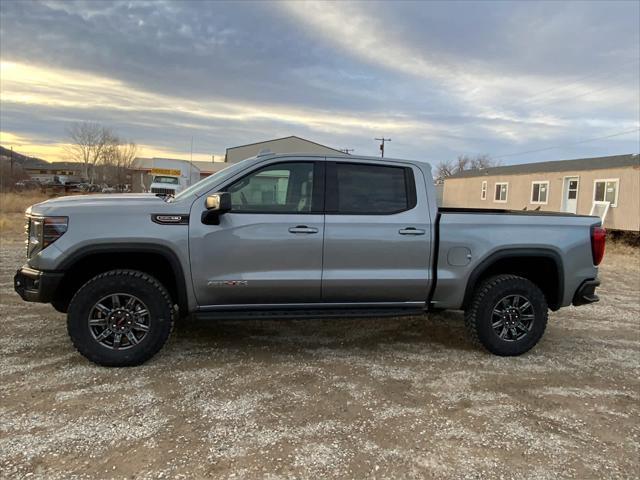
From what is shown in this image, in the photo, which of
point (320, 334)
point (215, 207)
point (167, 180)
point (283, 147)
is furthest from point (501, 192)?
point (215, 207)

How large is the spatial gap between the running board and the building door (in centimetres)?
1967

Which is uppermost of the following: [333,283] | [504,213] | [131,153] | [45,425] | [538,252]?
[131,153]

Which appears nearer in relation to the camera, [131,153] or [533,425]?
[533,425]

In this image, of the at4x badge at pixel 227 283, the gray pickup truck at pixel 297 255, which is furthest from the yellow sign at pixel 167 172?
the at4x badge at pixel 227 283

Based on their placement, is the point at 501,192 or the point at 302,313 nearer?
the point at 302,313

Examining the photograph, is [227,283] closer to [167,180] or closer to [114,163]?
[167,180]

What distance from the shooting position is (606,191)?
1930 cm

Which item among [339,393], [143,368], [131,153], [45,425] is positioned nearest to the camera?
[45,425]

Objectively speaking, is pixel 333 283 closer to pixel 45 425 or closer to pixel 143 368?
pixel 143 368

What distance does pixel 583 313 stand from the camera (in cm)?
664

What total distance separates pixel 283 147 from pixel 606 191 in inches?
932

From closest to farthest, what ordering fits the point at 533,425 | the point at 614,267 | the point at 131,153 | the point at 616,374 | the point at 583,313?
the point at 533,425 < the point at 616,374 < the point at 583,313 < the point at 614,267 < the point at 131,153

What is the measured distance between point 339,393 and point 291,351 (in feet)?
3.37

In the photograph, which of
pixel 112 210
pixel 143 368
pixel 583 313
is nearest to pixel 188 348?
pixel 143 368
